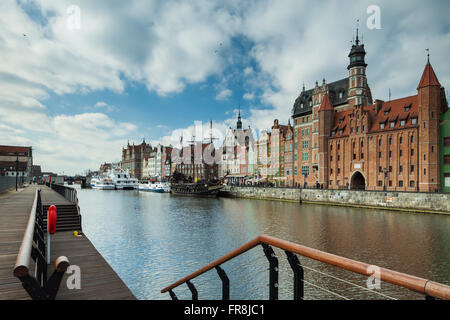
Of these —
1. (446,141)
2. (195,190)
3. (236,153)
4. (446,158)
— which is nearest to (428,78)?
(446,141)

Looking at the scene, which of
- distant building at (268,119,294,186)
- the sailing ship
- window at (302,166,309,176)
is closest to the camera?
window at (302,166,309,176)

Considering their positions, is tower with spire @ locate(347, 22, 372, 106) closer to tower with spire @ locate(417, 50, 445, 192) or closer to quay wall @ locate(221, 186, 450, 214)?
tower with spire @ locate(417, 50, 445, 192)

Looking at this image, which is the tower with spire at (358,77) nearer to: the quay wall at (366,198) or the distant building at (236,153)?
the quay wall at (366,198)

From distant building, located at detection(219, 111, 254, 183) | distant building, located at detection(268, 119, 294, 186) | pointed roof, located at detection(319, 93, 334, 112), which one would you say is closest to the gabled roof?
pointed roof, located at detection(319, 93, 334, 112)

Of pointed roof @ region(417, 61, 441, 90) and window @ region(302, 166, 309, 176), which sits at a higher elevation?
pointed roof @ region(417, 61, 441, 90)

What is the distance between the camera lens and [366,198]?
4453cm

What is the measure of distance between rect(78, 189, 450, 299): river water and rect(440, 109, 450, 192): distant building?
13.9 meters

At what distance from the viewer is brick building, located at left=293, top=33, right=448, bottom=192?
144 ft

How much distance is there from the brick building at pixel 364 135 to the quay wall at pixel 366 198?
5.68 m

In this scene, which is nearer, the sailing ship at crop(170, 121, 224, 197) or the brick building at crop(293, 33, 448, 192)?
the brick building at crop(293, 33, 448, 192)

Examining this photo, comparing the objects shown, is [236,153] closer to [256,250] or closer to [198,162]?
[198,162]

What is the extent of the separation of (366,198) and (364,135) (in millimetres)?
14589
